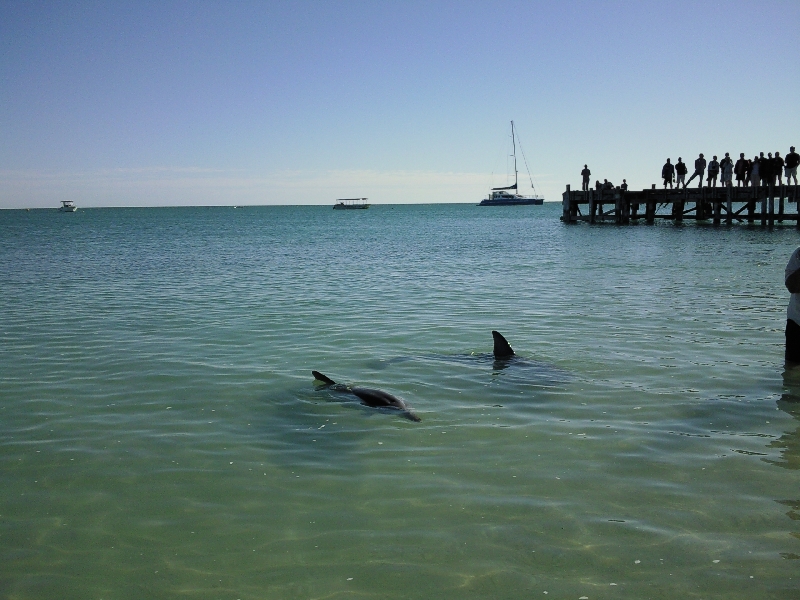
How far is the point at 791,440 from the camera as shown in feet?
21.6

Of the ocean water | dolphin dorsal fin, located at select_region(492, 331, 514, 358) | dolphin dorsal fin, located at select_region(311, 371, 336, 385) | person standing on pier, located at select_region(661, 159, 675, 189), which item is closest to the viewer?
the ocean water

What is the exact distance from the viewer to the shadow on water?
512 centimetres

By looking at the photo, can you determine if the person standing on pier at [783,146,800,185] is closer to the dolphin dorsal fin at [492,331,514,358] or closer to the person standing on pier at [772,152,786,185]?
the person standing on pier at [772,152,786,185]

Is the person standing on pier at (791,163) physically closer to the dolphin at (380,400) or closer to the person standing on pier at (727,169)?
the person standing on pier at (727,169)

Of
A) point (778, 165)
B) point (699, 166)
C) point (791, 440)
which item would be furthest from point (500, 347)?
point (699, 166)

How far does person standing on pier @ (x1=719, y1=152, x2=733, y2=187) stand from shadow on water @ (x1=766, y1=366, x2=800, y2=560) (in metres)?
31.5

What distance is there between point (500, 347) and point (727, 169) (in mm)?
32815

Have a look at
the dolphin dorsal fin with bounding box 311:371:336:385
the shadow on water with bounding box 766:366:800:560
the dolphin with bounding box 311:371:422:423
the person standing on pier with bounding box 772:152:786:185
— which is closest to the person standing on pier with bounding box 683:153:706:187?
the person standing on pier with bounding box 772:152:786:185

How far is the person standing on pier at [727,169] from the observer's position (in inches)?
1463

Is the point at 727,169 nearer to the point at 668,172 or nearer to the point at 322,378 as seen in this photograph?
the point at 668,172

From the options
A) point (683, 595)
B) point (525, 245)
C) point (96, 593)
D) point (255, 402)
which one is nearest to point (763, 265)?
point (525, 245)

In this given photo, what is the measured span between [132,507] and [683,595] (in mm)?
3971

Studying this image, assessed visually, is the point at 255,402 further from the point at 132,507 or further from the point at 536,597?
the point at 536,597

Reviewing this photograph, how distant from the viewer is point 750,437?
669 cm
